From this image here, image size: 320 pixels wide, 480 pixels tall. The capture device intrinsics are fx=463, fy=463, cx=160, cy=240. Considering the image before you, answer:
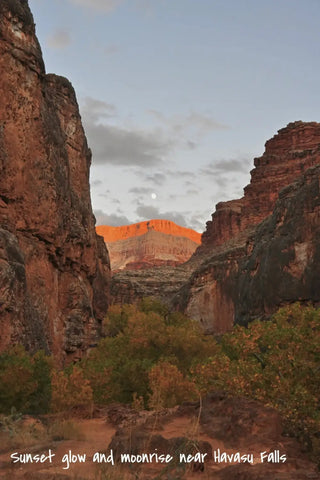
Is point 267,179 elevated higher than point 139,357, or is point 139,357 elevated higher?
point 267,179

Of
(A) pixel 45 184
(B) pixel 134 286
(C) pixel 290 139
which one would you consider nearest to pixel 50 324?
(A) pixel 45 184

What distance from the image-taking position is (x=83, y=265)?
3328cm

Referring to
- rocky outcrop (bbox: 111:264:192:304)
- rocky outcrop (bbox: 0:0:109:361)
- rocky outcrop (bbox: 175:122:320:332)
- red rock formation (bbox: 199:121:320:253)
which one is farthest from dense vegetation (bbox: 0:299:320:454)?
red rock formation (bbox: 199:121:320:253)

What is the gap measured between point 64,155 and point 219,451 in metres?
24.8

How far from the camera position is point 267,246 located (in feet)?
109

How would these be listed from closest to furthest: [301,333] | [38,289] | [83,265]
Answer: [301,333], [38,289], [83,265]

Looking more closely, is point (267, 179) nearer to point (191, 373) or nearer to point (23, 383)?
point (191, 373)

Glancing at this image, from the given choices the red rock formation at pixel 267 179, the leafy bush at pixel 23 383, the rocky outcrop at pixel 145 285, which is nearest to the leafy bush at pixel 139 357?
the leafy bush at pixel 23 383

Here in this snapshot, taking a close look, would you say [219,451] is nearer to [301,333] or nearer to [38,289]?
[301,333]

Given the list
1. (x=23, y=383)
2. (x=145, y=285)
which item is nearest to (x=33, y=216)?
(x=23, y=383)

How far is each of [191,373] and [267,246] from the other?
19722mm

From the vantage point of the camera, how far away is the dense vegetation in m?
9.96

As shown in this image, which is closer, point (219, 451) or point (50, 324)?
point (219, 451)

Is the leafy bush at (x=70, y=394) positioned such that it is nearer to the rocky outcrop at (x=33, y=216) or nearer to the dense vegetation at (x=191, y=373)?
the dense vegetation at (x=191, y=373)
